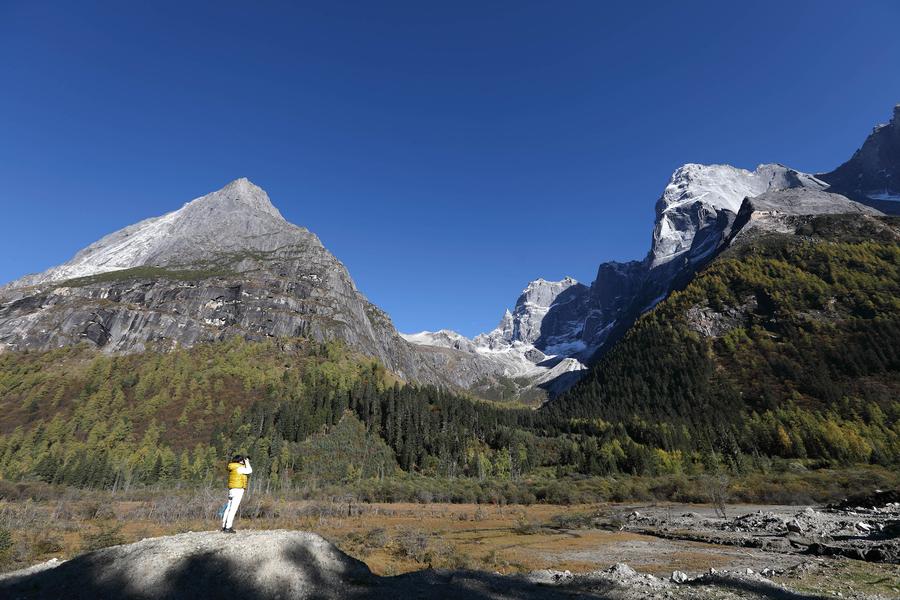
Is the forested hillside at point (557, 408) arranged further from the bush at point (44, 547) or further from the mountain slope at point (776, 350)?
the bush at point (44, 547)

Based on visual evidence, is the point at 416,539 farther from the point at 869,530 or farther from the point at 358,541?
the point at 869,530

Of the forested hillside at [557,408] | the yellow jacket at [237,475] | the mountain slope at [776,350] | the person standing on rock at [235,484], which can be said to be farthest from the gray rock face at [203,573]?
the mountain slope at [776,350]

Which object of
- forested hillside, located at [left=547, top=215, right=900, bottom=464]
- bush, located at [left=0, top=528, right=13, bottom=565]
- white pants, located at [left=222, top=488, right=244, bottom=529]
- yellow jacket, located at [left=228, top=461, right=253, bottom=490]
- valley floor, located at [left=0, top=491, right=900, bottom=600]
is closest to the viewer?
yellow jacket, located at [left=228, top=461, right=253, bottom=490]

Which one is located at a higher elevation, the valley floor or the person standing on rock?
the person standing on rock

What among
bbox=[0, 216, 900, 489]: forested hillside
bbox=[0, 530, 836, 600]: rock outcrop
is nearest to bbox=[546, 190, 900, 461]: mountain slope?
bbox=[0, 216, 900, 489]: forested hillside

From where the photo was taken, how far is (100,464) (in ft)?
307

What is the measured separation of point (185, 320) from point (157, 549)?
20726cm

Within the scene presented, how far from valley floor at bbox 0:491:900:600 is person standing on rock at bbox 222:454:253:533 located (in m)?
7.63

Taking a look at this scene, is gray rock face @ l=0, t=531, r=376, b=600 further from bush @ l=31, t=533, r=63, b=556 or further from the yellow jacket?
bush @ l=31, t=533, r=63, b=556

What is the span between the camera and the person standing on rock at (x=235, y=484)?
1638 cm

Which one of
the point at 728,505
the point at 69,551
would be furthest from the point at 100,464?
the point at 728,505

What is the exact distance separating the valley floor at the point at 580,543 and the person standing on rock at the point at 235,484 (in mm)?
7635

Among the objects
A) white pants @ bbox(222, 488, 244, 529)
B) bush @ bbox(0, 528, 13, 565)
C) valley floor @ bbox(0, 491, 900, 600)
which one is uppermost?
white pants @ bbox(222, 488, 244, 529)

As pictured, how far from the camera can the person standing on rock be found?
16375mm
